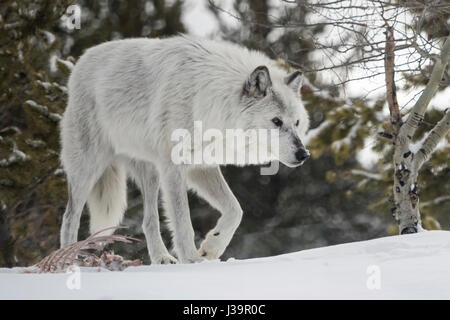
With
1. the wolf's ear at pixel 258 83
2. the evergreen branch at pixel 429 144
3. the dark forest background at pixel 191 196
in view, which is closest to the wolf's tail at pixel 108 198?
the wolf's ear at pixel 258 83

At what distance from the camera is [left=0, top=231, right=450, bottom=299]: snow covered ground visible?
2078 millimetres

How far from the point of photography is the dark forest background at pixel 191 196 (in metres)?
8.58

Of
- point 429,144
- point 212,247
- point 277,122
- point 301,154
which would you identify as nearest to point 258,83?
point 277,122

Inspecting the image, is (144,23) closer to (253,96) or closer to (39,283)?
(253,96)

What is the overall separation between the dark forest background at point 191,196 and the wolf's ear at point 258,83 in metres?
1.08

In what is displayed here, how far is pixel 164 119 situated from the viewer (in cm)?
459

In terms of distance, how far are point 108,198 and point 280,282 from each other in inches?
129

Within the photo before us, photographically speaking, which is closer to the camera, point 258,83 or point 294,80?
point 258,83

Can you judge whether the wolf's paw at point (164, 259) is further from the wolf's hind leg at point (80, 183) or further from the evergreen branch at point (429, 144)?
the evergreen branch at point (429, 144)

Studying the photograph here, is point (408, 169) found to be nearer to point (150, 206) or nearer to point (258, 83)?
point (258, 83)

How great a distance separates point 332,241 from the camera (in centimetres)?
1241

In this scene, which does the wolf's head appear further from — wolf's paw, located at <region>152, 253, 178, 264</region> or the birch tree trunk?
wolf's paw, located at <region>152, 253, 178, 264</region>

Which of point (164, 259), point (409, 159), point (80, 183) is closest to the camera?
point (409, 159)
